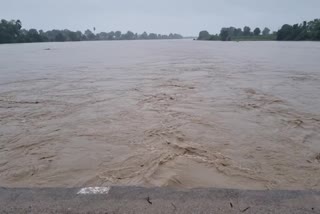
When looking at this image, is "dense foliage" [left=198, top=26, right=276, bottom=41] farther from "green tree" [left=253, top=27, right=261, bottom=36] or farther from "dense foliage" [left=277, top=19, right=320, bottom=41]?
"dense foliage" [left=277, top=19, right=320, bottom=41]

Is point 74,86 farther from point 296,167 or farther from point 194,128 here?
point 296,167

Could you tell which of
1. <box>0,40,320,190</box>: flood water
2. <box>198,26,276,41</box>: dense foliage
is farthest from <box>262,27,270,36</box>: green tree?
<box>0,40,320,190</box>: flood water

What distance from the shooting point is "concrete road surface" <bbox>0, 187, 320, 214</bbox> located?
3.30 m

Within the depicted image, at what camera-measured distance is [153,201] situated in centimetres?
347

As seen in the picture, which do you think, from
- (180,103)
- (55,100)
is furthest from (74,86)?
(180,103)

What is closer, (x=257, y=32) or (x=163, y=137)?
(x=163, y=137)

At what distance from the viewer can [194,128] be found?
7.94m

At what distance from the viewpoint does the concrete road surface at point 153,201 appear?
330 centimetres

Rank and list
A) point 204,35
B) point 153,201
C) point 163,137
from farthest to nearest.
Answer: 1. point 204,35
2. point 163,137
3. point 153,201

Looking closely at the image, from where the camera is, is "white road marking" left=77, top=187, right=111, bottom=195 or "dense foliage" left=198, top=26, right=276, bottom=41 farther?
"dense foliage" left=198, top=26, right=276, bottom=41

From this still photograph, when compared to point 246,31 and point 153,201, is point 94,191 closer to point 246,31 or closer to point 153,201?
point 153,201

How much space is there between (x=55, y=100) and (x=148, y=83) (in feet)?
17.5

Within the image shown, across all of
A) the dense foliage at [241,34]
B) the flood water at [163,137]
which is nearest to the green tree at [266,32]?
the dense foliage at [241,34]

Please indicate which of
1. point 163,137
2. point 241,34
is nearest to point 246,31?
point 241,34
